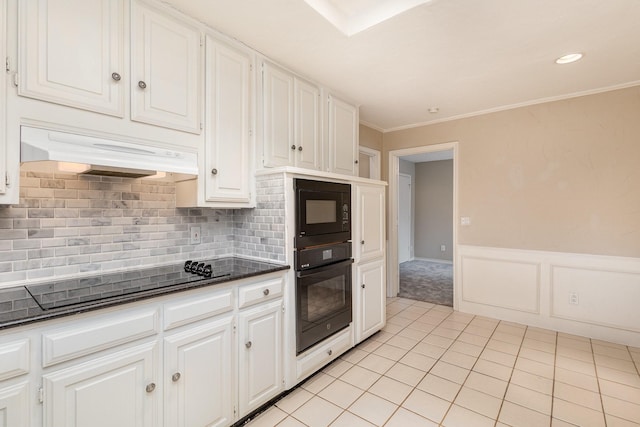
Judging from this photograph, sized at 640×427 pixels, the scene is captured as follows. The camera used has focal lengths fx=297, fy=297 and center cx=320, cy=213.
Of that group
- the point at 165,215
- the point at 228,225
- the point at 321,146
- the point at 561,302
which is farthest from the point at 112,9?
the point at 561,302

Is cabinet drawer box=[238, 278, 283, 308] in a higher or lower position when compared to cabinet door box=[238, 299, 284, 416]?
higher

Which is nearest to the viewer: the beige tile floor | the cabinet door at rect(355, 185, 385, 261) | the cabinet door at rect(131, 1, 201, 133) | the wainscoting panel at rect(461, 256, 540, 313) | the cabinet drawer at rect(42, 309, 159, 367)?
the cabinet drawer at rect(42, 309, 159, 367)

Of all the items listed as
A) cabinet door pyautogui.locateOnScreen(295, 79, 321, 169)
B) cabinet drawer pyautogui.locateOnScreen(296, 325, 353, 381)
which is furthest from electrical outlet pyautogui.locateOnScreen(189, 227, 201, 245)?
cabinet drawer pyautogui.locateOnScreen(296, 325, 353, 381)

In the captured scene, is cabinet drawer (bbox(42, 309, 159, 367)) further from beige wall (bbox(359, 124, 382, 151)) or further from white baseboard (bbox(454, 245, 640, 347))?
white baseboard (bbox(454, 245, 640, 347))

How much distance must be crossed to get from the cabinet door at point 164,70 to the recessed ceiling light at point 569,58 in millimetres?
2644

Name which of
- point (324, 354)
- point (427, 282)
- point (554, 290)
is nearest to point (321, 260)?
point (324, 354)

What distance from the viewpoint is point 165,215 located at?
6.67 ft

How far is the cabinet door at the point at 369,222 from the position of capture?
268 centimetres

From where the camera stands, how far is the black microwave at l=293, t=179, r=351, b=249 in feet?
6.81

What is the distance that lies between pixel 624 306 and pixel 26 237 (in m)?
4.60

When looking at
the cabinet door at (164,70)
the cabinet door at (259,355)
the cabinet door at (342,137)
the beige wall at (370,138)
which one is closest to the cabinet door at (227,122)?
the cabinet door at (164,70)

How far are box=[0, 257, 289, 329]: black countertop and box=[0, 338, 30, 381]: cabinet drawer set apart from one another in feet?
0.27

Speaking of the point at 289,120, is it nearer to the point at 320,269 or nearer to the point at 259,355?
the point at 320,269

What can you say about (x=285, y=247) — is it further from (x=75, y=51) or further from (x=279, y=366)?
(x=75, y=51)
